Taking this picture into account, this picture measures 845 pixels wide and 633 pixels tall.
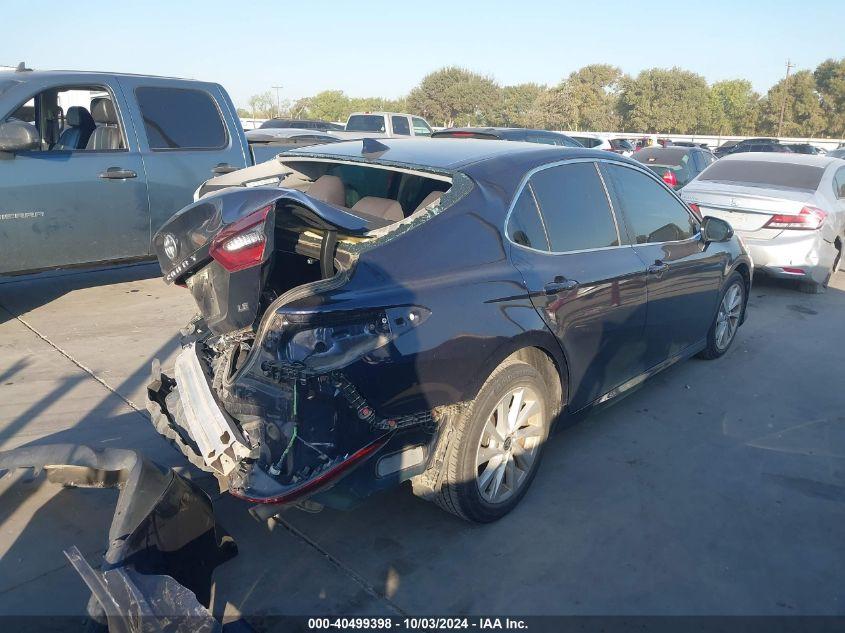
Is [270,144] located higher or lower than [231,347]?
higher

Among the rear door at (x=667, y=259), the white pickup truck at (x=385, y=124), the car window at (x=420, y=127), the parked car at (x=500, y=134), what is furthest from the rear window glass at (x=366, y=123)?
the rear door at (x=667, y=259)

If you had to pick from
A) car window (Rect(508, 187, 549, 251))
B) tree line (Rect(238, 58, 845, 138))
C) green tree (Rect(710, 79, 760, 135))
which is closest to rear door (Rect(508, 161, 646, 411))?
car window (Rect(508, 187, 549, 251))

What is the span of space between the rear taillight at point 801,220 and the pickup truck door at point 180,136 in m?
5.98

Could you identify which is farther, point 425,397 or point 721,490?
point 721,490

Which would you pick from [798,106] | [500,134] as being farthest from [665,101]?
[500,134]

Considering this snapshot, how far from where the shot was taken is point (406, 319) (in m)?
2.84

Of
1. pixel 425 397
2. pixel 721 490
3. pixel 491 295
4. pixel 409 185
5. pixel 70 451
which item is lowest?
pixel 721 490

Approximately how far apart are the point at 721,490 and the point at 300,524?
232 cm

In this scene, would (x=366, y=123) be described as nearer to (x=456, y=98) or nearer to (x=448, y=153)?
(x=448, y=153)

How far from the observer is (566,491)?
3809 millimetres

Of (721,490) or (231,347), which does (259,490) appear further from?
(721,490)

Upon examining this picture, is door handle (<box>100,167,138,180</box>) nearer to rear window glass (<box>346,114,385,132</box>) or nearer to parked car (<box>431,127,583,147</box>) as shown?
parked car (<box>431,127,583,147</box>)

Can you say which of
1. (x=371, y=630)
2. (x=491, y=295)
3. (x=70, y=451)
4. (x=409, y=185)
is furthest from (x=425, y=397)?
(x=70, y=451)

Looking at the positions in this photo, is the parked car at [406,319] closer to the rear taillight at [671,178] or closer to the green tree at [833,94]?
the rear taillight at [671,178]
